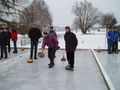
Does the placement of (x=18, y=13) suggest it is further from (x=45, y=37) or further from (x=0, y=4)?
(x=45, y=37)

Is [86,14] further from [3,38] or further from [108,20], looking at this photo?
[3,38]

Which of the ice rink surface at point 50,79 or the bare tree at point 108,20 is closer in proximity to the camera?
the ice rink surface at point 50,79

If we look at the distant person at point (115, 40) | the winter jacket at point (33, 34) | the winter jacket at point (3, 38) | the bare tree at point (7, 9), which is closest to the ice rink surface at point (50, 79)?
the winter jacket at point (33, 34)

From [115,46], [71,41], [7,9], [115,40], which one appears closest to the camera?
[71,41]

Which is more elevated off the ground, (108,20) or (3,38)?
(108,20)

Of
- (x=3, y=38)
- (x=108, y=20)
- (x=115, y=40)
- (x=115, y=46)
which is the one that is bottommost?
(x=115, y=46)

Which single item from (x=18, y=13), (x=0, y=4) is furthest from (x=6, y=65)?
(x=18, y=13)

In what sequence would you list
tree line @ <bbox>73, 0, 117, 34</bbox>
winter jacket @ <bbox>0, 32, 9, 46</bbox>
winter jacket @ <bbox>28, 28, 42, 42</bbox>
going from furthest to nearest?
tree line @ <bbox>73, 0, 117, 34</bbox> → winter jacket @ <bbox>0, 32, 9, 46</bbox> → winter jacket @ <bbox>28, 28, 42, 42</bbox>

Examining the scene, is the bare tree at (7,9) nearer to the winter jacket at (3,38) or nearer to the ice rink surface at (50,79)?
the winter jacket at (3,38)

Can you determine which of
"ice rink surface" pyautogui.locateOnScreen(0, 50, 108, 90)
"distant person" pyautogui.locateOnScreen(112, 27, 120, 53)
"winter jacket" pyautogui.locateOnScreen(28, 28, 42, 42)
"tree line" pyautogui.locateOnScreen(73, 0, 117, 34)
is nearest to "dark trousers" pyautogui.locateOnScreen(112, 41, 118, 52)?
"distant person" pyautogui.locateOnScreen(112, 27, 120, 53)

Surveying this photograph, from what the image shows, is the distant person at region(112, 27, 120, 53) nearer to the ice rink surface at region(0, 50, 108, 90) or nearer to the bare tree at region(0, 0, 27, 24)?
the ice rink surface at region(0, 50, 108, 90)

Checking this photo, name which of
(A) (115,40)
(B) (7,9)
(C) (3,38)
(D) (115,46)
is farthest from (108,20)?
(C) (3,38)

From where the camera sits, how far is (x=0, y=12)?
12.4 meters

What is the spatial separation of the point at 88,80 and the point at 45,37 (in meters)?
2.36
